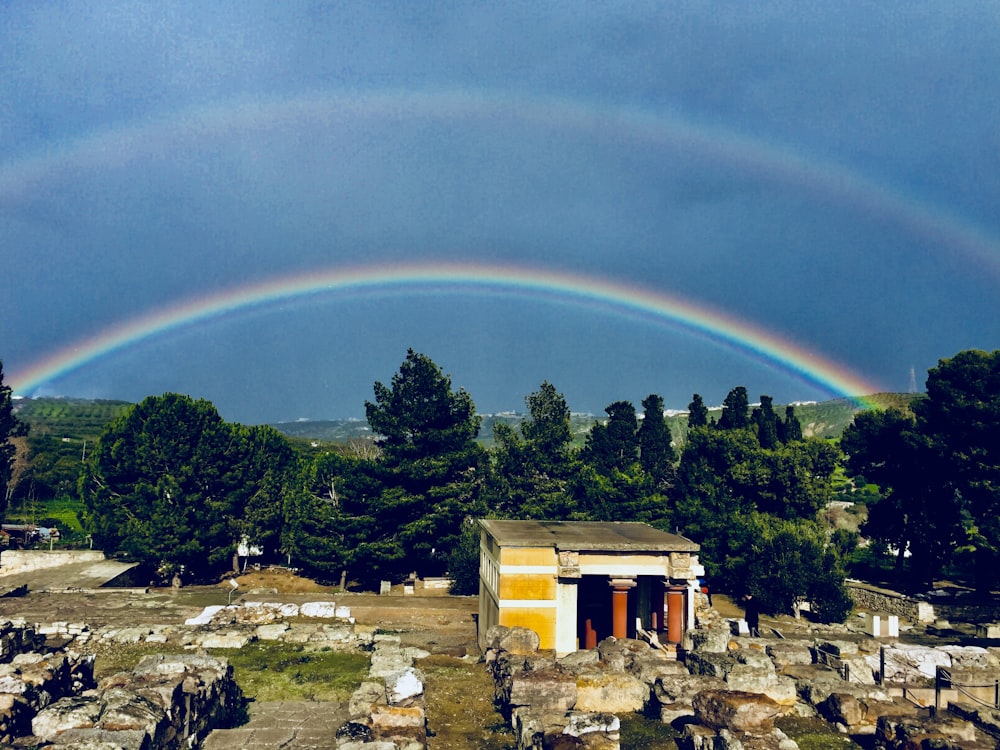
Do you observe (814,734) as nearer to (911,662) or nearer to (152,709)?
(911,662)

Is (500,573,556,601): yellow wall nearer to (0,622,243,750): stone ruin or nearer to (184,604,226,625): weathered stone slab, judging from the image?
(0,622,243,750): stone ruin

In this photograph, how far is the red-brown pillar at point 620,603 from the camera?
91.5ft

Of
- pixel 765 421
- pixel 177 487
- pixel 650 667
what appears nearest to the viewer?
pixel 650 667

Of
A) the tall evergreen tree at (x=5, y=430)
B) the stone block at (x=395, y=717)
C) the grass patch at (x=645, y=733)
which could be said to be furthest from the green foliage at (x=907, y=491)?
the tall evergreen tree at (x=5, y=430)

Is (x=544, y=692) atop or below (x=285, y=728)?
atop

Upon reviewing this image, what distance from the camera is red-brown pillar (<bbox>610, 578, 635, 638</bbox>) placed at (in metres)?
27.9

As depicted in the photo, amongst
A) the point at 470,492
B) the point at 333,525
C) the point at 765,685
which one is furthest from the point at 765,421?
the point at 765,685

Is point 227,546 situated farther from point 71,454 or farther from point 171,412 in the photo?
point 71,454

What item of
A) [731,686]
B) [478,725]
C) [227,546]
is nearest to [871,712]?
[731,686]

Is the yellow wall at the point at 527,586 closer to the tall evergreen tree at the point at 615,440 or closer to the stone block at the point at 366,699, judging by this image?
the stone block at the point at 366,699

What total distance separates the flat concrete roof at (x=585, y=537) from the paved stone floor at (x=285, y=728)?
27.9 ft

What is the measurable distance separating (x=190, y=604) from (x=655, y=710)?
21924 mm

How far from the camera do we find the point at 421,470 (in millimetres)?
44094

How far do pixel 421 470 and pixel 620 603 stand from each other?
719 inches
